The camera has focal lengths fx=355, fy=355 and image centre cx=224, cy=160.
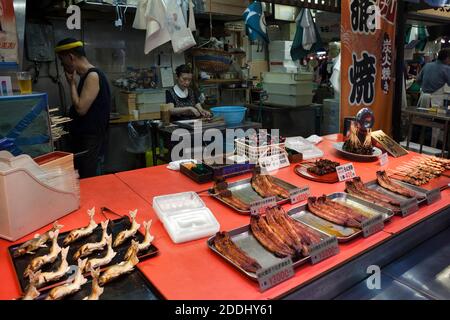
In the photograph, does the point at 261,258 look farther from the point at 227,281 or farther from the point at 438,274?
the point at 438,274

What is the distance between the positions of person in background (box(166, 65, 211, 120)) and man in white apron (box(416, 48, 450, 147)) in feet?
15.0

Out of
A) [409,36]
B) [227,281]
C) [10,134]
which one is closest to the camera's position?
[227,281]

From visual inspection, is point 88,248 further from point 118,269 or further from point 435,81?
point 435,81

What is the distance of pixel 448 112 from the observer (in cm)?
586

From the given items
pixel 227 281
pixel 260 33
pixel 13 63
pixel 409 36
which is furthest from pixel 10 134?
pixel 409 36

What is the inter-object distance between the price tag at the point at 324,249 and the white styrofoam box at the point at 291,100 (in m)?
5.44

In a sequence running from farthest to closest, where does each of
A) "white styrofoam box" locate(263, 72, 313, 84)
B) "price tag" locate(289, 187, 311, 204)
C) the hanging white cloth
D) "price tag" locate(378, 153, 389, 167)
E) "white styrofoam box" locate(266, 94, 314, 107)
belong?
"white styrofoam box" locate(266, 94, 314, 107)
"white styrofoam box" locate(263, 72, 313, 84)
the hanging white cloth
"price tag" locate(378, 153, 389, 167)
"price tag" locate(289, 187, 311, 204)

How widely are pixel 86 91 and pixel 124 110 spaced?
2.31 m

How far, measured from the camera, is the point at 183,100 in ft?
17.5

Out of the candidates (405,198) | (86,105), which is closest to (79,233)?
(405,198)

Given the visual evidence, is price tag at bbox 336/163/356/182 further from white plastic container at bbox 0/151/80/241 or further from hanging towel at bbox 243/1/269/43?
hanging towel at bbox 243/1/269/43

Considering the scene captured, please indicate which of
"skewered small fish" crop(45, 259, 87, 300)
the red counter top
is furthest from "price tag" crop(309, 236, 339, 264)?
"skewered small fish" crop(45, 259, 87, 300)

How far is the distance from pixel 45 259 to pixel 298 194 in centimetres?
144

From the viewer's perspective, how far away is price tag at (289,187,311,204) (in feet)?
7.27
